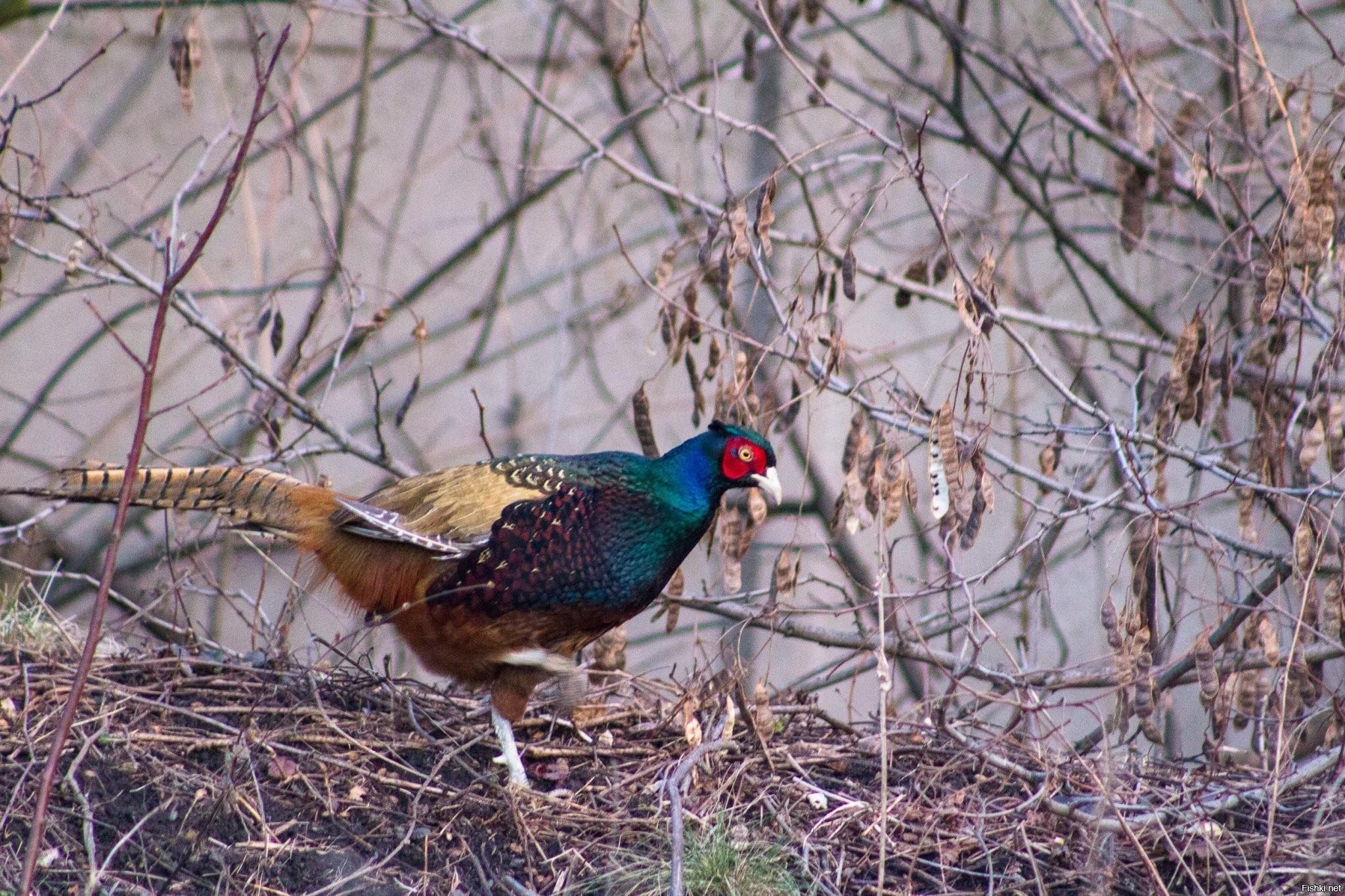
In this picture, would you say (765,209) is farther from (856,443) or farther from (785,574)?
(785,574)

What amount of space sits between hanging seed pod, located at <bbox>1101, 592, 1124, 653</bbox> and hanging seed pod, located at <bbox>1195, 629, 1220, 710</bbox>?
18 cm

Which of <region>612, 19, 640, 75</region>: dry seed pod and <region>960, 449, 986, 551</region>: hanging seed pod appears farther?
<region>612, 19, 640, 75</region>: dry seed pod

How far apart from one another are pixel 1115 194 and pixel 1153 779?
2371 millimetres

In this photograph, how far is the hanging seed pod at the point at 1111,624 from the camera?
3248 mm

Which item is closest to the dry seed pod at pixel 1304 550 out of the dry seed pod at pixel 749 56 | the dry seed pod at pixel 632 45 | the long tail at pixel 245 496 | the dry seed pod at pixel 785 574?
the dry seed pod at pixel 785 574

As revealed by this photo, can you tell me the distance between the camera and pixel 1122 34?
6125 millimetres

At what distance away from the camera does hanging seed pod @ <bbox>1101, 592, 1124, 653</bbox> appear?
3.25 meters

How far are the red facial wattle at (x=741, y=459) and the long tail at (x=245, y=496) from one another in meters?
1.11

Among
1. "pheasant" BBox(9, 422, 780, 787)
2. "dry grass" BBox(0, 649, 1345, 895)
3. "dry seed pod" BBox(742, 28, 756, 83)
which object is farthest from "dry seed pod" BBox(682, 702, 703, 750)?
"dry seed pod" BBox(742, 28, 756, 83)

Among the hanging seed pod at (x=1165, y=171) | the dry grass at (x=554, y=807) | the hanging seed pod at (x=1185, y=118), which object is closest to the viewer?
the dry grass at (x=554, y=807)

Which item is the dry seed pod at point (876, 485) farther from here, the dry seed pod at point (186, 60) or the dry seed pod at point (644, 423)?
the dry seed pod at point (186, 60)

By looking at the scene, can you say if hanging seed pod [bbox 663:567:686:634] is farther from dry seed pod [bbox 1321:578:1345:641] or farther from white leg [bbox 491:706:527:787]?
dry seed pod [bbox 1321:578:1345:641]

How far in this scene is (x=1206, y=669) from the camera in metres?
3.28

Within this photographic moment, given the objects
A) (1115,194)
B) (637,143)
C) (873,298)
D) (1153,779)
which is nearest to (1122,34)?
(1115,194)
